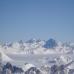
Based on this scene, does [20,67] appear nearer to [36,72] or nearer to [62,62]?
[36,72]

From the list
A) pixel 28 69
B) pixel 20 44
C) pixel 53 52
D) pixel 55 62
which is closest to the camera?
pixel 28 69

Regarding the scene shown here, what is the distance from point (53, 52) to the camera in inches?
281

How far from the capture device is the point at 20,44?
8.94m

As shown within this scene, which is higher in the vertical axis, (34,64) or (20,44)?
(20,44)

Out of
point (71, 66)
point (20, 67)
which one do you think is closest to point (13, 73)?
point (20, 67)

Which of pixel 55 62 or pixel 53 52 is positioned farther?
pixel 53 52

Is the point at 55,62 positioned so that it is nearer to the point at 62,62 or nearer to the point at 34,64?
the point at 62,62

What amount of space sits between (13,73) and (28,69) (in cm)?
38

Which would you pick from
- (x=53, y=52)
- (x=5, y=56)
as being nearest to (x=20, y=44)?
(x=53, y=52)

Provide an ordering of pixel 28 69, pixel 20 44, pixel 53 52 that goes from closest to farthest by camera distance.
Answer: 1. pixel 28 69
2. pixel 53 52
3. pixel 20 44

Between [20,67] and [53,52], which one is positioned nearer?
[20,67]

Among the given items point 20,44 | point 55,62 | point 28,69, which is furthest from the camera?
point 20,44

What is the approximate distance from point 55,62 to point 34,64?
0.73 metres

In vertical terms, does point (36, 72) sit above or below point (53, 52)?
below
